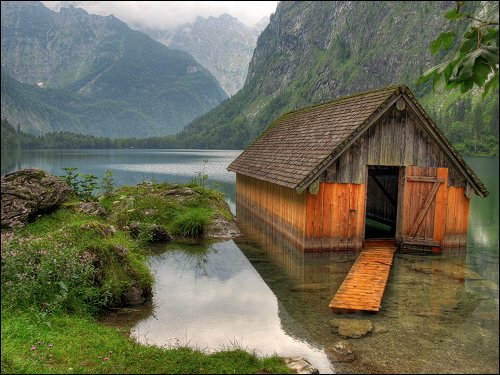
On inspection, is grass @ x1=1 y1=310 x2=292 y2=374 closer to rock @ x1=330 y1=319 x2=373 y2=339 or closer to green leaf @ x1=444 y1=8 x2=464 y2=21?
rock @ x1=330 y1=319 x2=373 y2=339

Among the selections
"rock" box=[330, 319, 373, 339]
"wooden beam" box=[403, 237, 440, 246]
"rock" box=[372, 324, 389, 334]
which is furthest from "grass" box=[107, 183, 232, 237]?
"rock" box=[372, 324, 389, 334]

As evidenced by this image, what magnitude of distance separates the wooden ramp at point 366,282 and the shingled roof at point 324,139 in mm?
3673

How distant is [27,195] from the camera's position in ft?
39.9

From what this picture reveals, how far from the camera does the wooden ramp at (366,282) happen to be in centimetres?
1067

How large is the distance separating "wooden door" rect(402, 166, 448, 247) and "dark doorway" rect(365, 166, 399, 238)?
193 inches

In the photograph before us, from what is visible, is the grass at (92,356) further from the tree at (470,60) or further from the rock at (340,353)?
the tree at (470,60)

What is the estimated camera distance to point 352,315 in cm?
1041

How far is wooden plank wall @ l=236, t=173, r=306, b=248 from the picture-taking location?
1720 centimetres

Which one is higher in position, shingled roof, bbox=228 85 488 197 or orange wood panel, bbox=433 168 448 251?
shingled roof, bbox=228 85 488 197

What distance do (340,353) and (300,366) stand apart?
1.47 m

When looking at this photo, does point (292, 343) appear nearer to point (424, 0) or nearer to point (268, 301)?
point (268, 301)

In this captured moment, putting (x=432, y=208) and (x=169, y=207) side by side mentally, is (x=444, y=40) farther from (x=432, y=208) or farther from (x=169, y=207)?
(x=169, y=207)

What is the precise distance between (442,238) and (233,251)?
875 centimetres

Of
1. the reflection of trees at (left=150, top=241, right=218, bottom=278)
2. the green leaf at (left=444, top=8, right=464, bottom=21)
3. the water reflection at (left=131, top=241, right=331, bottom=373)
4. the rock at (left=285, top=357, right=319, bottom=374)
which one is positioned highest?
the green leaf at (left=444, top=8, right=464, bottom=21)
